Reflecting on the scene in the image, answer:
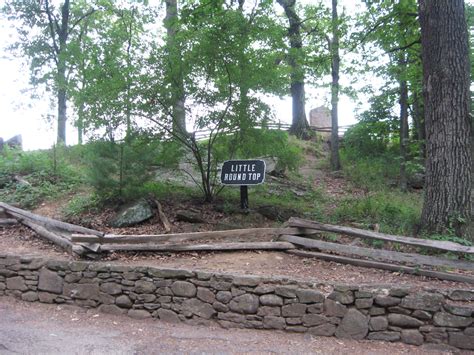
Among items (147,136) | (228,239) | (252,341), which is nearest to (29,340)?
(252,341)

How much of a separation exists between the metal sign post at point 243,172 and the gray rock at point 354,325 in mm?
3265

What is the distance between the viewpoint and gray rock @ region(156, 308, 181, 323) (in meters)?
5.69

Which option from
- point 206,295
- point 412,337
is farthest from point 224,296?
point 412,337

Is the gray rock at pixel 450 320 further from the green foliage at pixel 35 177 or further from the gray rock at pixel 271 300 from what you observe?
the green foliage at pixel 35 177

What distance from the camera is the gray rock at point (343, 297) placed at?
5.08 metres

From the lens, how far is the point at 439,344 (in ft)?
15.7

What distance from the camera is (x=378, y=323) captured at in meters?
4.99

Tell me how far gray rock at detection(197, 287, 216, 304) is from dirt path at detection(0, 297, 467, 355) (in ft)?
1.20

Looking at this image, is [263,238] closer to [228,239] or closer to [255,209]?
[228,239]

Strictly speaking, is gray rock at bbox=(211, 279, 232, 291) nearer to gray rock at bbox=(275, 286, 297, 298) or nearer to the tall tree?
gray rock at bbox=(275, 286, 297, 298)

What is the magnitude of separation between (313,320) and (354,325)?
1.64 ft

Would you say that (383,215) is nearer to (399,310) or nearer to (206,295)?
(399,310)

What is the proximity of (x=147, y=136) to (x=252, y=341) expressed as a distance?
4906 mm

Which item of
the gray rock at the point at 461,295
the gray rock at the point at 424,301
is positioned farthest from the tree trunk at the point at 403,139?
the gray rock at the point at 424,301
